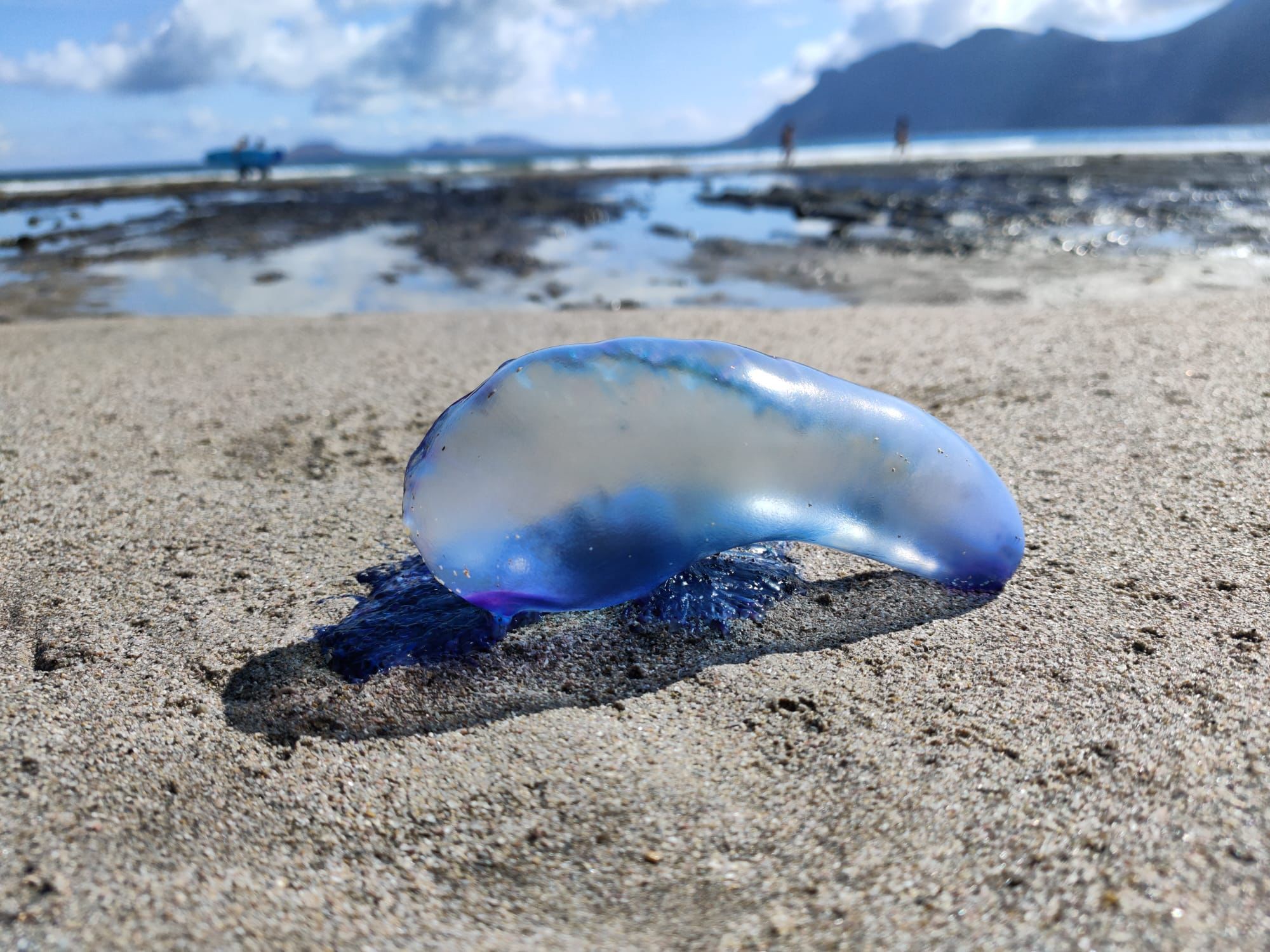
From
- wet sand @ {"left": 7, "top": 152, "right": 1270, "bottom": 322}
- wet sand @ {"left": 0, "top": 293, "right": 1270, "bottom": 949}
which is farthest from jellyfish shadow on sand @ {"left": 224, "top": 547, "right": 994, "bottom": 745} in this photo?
wet sand @ {"left": 7, "top": 152, "right": 1270, "bottom": 322}

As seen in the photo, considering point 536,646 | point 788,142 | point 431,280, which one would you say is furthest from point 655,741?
point 788,142

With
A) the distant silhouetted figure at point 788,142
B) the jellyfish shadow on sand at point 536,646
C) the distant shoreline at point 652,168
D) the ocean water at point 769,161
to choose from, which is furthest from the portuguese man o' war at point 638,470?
the distant silhouetted figure at point 788,142

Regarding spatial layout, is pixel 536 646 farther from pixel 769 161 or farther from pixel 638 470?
pixel 769 161

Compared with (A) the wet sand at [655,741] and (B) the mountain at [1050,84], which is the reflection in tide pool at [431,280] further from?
(B) the mountain at [1050,84]

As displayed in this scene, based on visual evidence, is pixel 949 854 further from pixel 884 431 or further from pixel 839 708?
pixel 884 431

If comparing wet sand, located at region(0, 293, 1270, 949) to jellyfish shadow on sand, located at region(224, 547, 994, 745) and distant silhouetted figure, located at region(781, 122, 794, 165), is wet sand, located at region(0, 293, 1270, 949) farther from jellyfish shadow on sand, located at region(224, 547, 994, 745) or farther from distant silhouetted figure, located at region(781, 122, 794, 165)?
distant silhouetted figure, located at region(781, 122, 794, 165)
